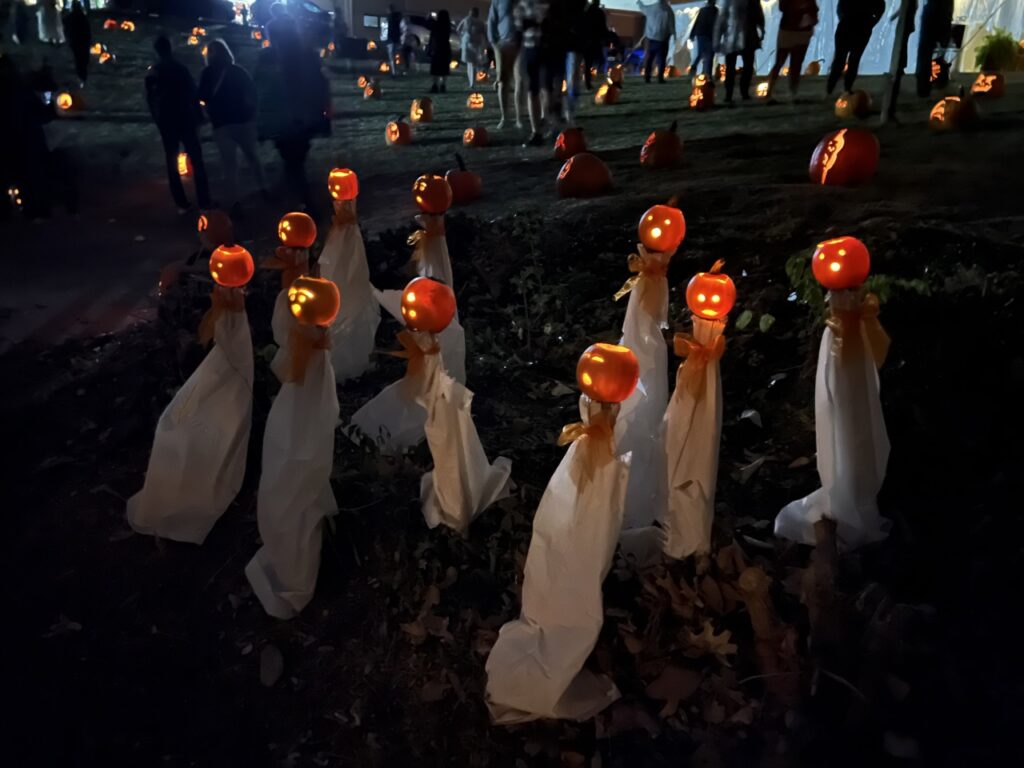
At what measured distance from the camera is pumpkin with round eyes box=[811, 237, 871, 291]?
2496mm

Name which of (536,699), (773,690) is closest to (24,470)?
(536,699)

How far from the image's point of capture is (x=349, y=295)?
14.7 ft

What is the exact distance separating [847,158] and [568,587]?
466 centimetres

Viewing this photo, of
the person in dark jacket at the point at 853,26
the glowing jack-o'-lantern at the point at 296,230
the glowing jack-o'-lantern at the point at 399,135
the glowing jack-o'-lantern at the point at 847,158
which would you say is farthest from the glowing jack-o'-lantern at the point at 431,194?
the glowing jack-o'-lantern at the point at 399,135

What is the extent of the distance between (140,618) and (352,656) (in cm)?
101

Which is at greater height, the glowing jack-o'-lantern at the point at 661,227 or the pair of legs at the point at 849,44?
the pair of legs at the point at 849,44

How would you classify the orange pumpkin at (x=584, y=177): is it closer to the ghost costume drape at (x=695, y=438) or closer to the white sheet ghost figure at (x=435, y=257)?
the white sheet ghost figure at (x=435, y=257)

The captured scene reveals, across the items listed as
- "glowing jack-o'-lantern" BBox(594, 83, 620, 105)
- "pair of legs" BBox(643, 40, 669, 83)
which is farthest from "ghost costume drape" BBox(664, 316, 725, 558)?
"pair of legs" BBox(643, 40, 669, 83)

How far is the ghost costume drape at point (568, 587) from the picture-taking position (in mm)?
2312

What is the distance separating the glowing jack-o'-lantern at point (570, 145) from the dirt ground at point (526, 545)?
219 centimetres

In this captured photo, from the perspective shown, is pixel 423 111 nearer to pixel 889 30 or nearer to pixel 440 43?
pixel 440 43

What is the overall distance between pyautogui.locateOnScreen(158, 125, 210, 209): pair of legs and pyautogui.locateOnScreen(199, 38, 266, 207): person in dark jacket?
0.54 m

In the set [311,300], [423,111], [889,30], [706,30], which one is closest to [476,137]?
[423,111]

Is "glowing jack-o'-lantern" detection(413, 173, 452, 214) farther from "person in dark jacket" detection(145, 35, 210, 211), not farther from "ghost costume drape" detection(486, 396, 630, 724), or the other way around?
"person in dark jacket" detection(145, 35, 210, 211)
